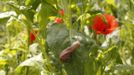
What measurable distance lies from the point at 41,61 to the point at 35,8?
0.61 ft

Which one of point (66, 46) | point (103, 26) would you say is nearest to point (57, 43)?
point (66, 46)

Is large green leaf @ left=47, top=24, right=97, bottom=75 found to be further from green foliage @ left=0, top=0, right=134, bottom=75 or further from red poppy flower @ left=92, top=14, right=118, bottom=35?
red poppy flower @ left=92, top=14, right=118, bottom=35

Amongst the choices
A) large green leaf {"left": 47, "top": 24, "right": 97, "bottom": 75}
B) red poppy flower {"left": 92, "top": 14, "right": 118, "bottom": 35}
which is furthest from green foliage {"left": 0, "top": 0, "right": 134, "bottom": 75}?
red poppy flower {"left": 92, "top": 14, "right": 118, "bottom": 35}

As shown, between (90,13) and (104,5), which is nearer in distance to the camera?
(90,13)

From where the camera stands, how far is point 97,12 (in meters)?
1.34

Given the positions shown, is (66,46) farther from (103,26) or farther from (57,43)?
(103,26)

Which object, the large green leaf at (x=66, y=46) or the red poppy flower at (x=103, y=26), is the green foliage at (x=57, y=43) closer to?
the large green leaf at (x=66, y=46)

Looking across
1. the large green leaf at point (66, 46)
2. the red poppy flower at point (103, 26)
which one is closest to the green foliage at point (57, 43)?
the large green leaf at point (66, 46)

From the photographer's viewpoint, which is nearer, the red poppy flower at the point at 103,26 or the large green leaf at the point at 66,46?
the large green leaf at the point at 66,46

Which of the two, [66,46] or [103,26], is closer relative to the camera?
[66,46]

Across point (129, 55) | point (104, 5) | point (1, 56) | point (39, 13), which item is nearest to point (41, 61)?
point (39, 13)

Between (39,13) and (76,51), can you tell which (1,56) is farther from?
(76,51)

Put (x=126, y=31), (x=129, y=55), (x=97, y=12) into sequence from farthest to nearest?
(x=129, y=55)
(x=126, y=31)
(x=97, y=12)

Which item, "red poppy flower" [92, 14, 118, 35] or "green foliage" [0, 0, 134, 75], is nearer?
"green foliage" [0, 0, 134, 75]
